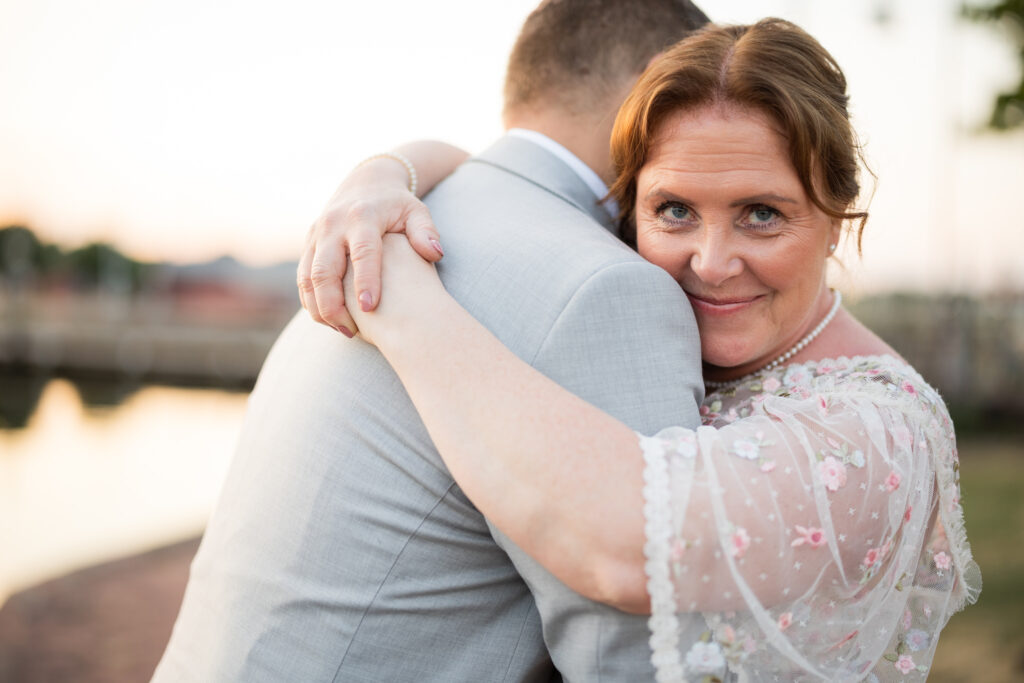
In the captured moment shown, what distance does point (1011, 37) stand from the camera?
773 cm

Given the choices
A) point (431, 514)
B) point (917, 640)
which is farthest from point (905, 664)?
point (431, 514)

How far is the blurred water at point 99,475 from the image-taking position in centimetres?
1077

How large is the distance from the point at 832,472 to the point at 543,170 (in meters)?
0.92

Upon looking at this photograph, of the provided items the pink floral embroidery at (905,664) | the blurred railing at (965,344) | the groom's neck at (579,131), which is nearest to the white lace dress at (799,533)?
the pink floral embroidery at (905,664)

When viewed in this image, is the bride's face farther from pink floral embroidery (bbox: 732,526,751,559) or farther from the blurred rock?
the blurred rock

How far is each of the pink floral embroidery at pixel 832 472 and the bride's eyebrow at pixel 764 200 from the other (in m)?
0.56

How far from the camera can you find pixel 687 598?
132 centimetres

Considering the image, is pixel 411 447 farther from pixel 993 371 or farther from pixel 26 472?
pixel 993 371

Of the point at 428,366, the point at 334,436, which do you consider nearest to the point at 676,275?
the point at 428,366

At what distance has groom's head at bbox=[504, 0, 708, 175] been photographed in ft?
7.28

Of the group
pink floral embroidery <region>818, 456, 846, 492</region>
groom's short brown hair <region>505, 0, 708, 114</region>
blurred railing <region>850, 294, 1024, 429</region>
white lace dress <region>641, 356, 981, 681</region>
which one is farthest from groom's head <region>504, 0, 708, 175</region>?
blurred railing <region>850, 294, 1024, 429</region>

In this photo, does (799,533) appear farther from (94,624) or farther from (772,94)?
(94,624)

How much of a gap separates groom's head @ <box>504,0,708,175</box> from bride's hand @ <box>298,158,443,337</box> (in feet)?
1.96

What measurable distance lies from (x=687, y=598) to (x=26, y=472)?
16.7 metres
